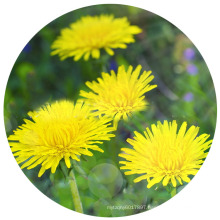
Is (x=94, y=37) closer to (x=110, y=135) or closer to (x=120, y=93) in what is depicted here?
(x=120, y=93)

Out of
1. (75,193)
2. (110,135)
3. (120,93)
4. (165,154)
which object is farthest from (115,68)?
(75,193)

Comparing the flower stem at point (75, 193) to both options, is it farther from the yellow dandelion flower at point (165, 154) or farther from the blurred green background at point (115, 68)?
the yellow dandelion flower at point (165, 154)

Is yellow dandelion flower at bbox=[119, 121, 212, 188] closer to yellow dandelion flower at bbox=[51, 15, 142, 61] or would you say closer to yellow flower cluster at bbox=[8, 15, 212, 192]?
yellow flower cluster at bbox=[8, 15, 212, 192]

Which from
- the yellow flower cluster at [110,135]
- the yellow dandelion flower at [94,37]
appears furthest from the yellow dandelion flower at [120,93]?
the yellow dandelion flower at [94,37]

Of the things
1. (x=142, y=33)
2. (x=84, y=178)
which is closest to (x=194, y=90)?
(x=142, y=33)

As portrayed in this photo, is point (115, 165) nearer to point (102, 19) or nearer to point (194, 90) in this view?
point (194, 90)

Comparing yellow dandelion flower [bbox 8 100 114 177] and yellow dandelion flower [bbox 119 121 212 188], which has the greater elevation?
yellow dandelion flower [bbox 8 100 114 177]

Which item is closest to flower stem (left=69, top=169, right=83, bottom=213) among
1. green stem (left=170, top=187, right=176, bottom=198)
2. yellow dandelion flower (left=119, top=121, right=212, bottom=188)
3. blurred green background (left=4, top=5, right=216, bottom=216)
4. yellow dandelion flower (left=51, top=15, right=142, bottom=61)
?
blurred green background (left=4, top=5, right=216, bottom=216)
